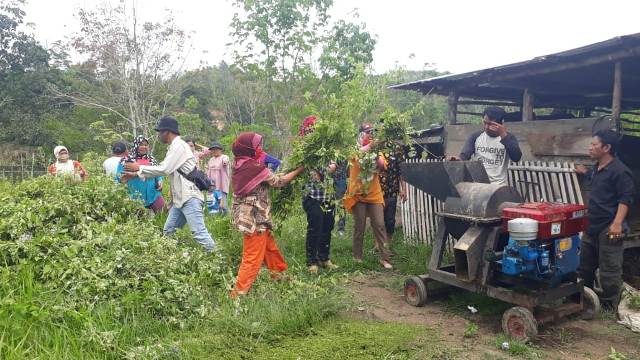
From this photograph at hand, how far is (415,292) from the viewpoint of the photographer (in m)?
4.61

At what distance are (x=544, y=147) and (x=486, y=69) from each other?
54.7 inches

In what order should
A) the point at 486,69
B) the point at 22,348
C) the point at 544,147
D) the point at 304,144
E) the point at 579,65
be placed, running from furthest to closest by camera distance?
the point at 486,69 < the point at 544,147 < the point at 579,65 < the point at 304,144 < the point at 22,348

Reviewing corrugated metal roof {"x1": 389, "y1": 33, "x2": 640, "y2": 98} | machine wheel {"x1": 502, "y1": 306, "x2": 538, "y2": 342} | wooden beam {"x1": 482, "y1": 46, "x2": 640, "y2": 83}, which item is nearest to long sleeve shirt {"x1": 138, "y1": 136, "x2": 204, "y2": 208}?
machine wheel {"x1": 502, "y1": 306, "x2": 538, "y2": 342}

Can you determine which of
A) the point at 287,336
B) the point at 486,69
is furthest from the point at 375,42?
the point at 287,336

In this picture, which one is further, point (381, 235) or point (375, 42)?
point (375, 42)

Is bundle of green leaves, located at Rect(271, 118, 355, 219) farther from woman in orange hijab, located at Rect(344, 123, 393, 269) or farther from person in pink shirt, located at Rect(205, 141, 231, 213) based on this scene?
person in pink shirt, located at Rect(205, 141, 231, 213)

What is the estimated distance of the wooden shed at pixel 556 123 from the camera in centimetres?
512

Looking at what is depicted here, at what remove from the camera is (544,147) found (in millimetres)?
5793

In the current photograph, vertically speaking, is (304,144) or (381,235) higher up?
(304,144)

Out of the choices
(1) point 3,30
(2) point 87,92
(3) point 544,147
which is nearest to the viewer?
(3) point 544,147

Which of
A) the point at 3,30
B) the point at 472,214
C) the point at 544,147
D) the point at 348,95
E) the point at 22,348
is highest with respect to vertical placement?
the point at 3,30

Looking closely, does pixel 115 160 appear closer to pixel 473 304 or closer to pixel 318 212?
pixel 318 212

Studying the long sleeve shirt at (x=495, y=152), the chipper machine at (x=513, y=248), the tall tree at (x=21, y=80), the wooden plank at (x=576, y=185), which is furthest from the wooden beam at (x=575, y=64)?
the tall tree at (x=21, y=80)

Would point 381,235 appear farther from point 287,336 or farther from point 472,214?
point 287,336
